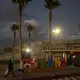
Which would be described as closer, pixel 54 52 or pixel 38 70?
pixel 38 70

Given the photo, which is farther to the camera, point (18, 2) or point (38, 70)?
point (18, 2)

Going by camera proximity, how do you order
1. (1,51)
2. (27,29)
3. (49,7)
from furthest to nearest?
1. (27,29)
2. (1,51)
3. (49,7)

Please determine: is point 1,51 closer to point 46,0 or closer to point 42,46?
point 42,46

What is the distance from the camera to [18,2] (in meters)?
48.2

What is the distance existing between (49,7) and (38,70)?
19.6 m

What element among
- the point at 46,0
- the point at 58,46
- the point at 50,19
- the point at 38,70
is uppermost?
the point at 46,0

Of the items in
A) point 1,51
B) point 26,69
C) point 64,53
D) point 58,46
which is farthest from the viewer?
point 1,51

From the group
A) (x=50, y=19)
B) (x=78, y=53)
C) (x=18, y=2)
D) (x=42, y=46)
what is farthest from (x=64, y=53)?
(x=42, y=46)

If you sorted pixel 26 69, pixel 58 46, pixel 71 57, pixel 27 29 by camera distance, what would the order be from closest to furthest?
pixel 26 69 < pixel 71 57 < pixel 58 46 < pixel 27 29

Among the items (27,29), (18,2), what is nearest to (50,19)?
(18,2)

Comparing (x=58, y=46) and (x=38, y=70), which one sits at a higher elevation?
(x=58, y=46)

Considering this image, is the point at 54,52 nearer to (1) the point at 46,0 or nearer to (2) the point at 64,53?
(2) the point at 64,53

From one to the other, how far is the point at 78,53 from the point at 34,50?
37644 millimetres

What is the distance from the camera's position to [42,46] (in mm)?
80375
